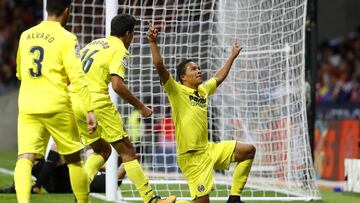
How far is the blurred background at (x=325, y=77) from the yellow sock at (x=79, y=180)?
601 centimetres

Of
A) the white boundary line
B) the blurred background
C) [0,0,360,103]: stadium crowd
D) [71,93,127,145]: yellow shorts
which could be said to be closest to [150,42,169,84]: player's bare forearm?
[71,93,127,145]: yellow shorts

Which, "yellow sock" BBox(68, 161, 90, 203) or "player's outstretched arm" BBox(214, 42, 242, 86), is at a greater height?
"player's outstretched arm" BBox(214, 42, 242, 86)

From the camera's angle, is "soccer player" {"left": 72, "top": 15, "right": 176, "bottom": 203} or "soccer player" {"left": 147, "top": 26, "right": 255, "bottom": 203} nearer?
"soccer player" {"left": 72, "top": 15, "right": 176, "bottom": 203}

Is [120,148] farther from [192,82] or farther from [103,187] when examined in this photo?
[103,187]

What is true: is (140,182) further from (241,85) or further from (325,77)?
(325,77)

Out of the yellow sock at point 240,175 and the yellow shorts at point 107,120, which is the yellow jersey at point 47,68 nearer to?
the yellow shorts at point 107,120

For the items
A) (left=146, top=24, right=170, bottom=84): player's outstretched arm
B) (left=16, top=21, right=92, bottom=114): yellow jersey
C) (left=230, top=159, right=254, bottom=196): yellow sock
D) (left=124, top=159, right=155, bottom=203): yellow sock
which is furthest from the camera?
(left=230, top=159, right=254, bottom=196): yellow sock

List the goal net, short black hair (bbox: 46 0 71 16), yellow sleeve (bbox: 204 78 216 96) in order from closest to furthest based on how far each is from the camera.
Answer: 1. short black hair (bbox: 46 0 71 16)
2. yellow sleeve (bbox: 204 78 216 96)
3. the goal net

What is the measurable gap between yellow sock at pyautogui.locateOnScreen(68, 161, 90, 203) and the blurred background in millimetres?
6007

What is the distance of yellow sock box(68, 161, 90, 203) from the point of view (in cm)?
839

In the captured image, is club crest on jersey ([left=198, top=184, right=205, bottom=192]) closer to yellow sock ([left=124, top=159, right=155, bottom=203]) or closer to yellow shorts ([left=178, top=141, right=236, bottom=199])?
yellow shorts ([left=178, top=141, right=236, bottom=199])

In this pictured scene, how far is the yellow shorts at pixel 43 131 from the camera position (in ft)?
26.5

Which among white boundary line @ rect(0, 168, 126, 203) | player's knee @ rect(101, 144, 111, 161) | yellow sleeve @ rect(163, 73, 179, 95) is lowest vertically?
A: white boundary line @ rect(0, 168, 126, 203)

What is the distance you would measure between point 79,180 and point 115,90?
1219 mm
